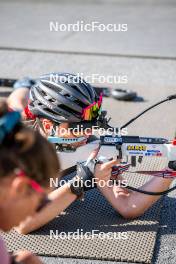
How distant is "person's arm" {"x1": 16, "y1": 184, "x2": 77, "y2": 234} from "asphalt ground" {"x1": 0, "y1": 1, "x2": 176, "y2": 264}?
0.79 m

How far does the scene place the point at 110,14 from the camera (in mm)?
9570

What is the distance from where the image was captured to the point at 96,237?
396cm

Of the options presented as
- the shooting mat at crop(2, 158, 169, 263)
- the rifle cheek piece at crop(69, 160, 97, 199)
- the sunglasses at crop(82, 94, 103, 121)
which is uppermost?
the sunglasses at crop(82, 94, 103, 121)

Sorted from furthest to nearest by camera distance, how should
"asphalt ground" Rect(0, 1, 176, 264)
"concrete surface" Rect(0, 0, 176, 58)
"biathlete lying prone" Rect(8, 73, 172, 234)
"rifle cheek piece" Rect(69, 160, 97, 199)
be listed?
"concrete surface" Rect(0, 0, 176, 58), "asphalt ground" Rect(0, 1, 176, 264), "biathlete lying prone" Rect(8, 73, 172, 234), "rifle cheek piece" Rect(69, 160, 97, 199)

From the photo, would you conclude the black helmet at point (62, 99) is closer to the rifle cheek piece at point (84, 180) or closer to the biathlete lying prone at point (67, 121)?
the biathlete lying prone at point (67, 121)

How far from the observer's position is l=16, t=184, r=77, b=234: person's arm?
3.80 metres

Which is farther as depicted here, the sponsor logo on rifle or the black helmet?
the black helmet

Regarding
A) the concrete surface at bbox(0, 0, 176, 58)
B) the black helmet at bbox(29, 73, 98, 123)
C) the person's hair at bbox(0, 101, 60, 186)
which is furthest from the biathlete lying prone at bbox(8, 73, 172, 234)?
the concrete surface at bbox(0, 0, 176, 58)

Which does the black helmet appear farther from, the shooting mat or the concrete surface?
the concrete surface

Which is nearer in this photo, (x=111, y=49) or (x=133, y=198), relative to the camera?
(x=133, y=198)

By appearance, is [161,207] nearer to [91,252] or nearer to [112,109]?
[91,252]

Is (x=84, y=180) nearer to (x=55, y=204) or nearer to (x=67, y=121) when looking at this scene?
(x=55, y=204)

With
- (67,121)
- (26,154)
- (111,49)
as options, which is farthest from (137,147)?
(111,49)

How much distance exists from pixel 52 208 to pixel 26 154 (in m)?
1.79
